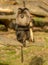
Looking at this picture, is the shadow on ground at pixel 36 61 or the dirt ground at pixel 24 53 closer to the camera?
the dirt ground at pixel 24 53

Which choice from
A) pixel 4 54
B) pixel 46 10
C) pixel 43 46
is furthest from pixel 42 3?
pixel 4 54

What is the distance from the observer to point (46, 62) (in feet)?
19.1

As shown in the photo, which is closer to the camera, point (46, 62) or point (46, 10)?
point (46, 62)

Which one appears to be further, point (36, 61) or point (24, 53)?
point (24, 53)

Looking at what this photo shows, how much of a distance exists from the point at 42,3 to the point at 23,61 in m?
2.91

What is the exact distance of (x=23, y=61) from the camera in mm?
5871

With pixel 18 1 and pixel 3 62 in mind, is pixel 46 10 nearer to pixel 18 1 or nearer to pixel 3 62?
pixel 18 1

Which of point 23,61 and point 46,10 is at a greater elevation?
point 46,10

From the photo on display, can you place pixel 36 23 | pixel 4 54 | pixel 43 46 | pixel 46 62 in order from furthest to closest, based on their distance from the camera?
pixel 36 23, pixel 43 46, pixel 4 54, pixel 46 62

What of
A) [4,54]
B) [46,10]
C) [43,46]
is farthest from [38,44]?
[46,10]

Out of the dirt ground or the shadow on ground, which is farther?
the shadow on ground

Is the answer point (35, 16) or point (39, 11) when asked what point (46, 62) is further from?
point (35, 16)

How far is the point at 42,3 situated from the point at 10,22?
1.53 m

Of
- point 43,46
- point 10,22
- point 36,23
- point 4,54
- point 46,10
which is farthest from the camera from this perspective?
point 36,23
